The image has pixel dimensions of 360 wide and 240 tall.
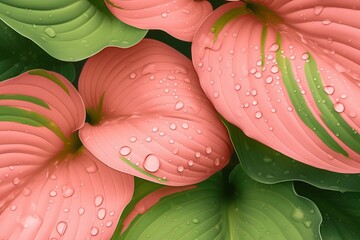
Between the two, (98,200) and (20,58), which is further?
(20,58)

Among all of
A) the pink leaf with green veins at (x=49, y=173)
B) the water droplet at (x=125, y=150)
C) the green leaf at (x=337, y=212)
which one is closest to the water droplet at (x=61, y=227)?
the pink leaf with green veins at (x=49, y=173)

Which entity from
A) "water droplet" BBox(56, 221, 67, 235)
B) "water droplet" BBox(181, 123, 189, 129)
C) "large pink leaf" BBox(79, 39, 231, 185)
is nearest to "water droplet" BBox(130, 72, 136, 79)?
"large pink leaf" BBox(79, 39, 231, 185)

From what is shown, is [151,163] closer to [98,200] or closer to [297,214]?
[98,200]

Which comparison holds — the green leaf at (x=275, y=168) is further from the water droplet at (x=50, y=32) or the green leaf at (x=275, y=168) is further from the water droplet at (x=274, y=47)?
the water droplet at (x=50, y=32)

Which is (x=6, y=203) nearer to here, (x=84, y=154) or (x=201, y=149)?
(x=84, y=154)

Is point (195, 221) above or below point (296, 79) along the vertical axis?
below

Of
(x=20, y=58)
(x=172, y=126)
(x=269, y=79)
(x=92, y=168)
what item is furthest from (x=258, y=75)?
(x=20, y=58)

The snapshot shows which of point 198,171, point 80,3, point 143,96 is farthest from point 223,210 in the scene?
point 80,3
